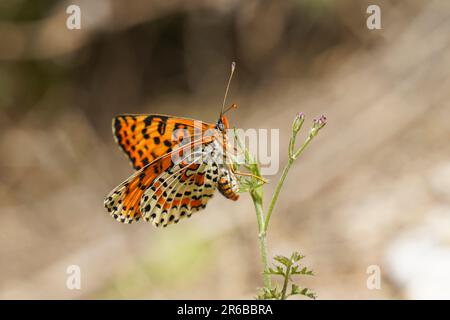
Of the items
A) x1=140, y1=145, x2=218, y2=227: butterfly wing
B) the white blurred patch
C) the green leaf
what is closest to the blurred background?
the white blurred patch

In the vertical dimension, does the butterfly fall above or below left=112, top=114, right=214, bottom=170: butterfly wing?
below

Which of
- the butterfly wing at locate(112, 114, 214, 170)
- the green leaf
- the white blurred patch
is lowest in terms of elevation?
the green leaf

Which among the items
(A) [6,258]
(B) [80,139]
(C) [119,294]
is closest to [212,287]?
(C) [119,294]

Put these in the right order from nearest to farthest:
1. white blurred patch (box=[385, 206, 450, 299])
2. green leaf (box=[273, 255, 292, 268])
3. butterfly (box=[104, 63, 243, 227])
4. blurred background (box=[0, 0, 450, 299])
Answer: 1. green leaf (box=[273, 255, 292, 268])
2. butterfly (box=[104, 63, 243, 227])
3. white blurred patch (box=[385, 206, 450, 299])
4. blurred background (box=[0, 0, 450, 299])

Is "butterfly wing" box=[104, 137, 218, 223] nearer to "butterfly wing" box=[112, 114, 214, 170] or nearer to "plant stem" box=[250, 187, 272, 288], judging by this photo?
"butterfly wing" box=[112, 114, 214, 170]

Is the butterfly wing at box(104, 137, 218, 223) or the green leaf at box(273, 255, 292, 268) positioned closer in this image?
the green leaf at box(273, 255, 292, 268)

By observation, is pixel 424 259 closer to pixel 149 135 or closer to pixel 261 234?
pixel 149 135

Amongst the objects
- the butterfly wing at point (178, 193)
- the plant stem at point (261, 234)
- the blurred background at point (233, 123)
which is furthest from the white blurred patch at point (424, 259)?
the plant stem at point (261, 234)
